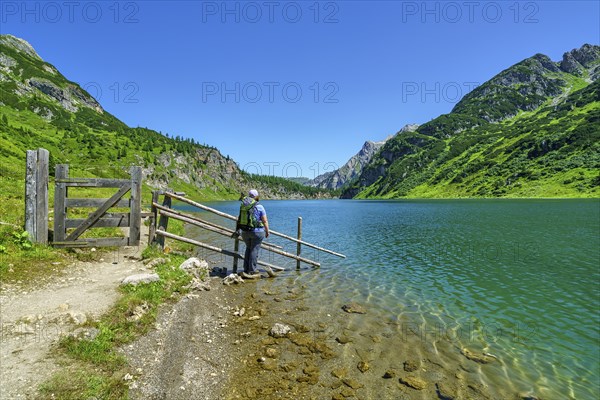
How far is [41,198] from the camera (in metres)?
13.3

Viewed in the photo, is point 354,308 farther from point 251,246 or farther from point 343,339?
point 251,246

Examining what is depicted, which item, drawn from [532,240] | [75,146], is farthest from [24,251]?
[75,146]

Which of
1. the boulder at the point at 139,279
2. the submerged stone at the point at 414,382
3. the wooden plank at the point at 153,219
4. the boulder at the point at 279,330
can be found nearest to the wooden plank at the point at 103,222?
the wooden plank at the point at 153,219

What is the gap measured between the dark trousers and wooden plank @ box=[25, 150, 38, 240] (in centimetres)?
907

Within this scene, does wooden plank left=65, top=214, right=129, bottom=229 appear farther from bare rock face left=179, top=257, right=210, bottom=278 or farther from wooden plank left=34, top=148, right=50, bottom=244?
bare rock face left=179, top=257, right=210, bottom=278

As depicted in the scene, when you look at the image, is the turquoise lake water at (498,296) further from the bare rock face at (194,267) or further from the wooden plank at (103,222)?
the wooden plank at (103,222)

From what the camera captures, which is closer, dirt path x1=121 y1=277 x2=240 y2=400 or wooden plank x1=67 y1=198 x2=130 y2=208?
dirt path x1=121 y1=277 x2=240 y2=400

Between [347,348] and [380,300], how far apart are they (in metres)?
5.68

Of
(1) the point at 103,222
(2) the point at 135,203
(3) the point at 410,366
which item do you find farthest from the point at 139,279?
(3) the point at 410,366

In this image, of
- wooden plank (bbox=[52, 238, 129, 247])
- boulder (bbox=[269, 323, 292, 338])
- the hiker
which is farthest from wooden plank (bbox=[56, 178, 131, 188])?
boulder (bbox=[269, 323, 292, 338])

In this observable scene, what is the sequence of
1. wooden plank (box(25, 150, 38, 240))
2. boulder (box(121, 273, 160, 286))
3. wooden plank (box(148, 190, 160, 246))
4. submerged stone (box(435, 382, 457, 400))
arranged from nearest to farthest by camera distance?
submerged stone (box(435, 382, 457, 400)) → boulder (box(121, 273, 160, 286)) → wooden plank (box(25, 150, 38, 240)) → wooden plank (box(148, 190, 160, 246))

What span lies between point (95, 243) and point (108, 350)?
8.98 meters

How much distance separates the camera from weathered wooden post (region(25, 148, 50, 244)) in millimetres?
13078

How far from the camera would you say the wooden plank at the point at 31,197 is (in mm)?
13062
